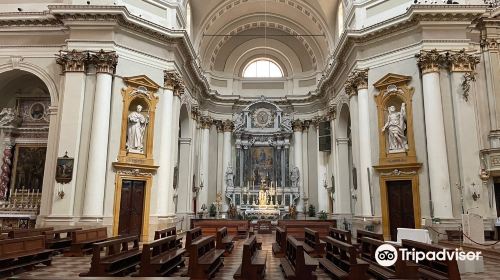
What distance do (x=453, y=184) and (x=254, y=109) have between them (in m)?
13.4

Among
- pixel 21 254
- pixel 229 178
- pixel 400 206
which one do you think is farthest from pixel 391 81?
pixel 21 254

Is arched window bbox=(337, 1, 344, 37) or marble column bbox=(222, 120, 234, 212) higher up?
arched window bbox=(337, 1, 344, 37)

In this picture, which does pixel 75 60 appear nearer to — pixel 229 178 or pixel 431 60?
pixel 229 178

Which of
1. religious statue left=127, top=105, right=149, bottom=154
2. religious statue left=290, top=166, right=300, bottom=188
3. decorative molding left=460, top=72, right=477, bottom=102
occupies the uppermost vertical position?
decorative molding left=460, top=72, right=477, bottom=102

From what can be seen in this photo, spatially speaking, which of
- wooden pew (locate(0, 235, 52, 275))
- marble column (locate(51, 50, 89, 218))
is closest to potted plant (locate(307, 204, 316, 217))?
marble column (locate(51, 50, 89, 218))

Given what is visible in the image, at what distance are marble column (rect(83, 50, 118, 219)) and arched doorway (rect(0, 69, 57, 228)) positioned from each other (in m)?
2.34

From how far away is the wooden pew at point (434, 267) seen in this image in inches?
202

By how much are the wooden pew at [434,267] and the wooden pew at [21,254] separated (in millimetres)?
7538

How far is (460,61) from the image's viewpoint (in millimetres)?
12734

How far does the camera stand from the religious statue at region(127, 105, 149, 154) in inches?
534

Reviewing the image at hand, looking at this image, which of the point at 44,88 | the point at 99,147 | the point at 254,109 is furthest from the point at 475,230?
the point at 44,88

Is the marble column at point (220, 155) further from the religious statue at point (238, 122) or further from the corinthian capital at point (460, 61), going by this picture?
the corinthian capital at point (460, 61)

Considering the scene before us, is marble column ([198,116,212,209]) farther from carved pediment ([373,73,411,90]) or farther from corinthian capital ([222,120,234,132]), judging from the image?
carved pediment ([373,73,411,90])

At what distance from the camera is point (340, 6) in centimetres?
1866
